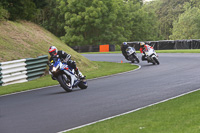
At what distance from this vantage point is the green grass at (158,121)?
7.06 meters

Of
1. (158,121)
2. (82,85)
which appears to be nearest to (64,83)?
(82,85)

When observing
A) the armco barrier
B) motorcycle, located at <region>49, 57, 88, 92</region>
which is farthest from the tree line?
motorcycle, located at <region>49, 57, 88, 92</region>

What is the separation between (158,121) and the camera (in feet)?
25.7

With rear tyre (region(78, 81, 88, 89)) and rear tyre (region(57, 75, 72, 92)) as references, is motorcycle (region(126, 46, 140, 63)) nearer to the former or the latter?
rear tyre (region(78, 81, 88, 89))

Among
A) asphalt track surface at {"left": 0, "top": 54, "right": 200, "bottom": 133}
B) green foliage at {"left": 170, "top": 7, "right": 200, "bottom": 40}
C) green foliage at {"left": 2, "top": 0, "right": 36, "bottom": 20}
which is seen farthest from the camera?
green foliage at {"left": 170, "top": 7, "right": 200, "bottom": 40}

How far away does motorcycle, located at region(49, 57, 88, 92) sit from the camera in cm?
1362

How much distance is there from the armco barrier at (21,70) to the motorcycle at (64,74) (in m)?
5.98

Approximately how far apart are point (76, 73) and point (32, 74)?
23.7ft

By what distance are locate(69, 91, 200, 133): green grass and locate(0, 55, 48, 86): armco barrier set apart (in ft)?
36.5

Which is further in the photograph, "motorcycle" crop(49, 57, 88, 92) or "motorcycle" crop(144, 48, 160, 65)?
"motorcycle" crop(144, 48, 160, 65)

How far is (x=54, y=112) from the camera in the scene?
10.1 metres

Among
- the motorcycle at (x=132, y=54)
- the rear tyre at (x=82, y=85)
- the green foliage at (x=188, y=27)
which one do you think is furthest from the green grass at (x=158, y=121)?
the green foliage at (x=188, y=27)

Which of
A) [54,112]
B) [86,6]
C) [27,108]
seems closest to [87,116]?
[54,112]

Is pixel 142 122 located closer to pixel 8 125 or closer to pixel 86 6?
pixel 8 125
